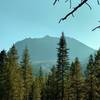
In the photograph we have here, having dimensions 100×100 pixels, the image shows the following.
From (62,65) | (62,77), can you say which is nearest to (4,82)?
(62,77)

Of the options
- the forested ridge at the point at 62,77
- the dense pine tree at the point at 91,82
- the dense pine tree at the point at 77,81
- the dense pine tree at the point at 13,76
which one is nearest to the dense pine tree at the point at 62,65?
the forested ridge at the point at 62,77

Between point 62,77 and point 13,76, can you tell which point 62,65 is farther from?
point 13,76

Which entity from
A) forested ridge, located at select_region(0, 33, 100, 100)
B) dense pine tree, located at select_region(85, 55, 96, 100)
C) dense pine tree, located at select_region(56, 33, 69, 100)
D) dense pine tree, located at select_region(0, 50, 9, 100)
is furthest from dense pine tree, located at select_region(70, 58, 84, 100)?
dense pine tree, located at select_region(0, 50, 9, 100)

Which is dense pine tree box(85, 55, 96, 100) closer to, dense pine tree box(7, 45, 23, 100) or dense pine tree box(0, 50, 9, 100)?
dense pine tree box(7, 45, 23, 100)

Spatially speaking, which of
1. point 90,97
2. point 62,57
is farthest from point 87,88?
point 62,57

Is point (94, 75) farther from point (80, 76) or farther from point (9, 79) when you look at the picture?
point (9, 79)

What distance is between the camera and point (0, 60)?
70.2m

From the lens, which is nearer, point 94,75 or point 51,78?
point 94,75

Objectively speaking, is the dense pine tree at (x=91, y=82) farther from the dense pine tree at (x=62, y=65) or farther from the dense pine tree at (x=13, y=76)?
the dense pine tree at (x=13, y=76)

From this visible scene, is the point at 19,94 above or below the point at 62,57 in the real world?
below

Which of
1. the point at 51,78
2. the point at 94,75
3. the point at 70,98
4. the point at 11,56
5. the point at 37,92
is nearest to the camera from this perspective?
the point at 94,75

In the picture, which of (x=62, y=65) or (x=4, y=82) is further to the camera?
(x=4, y=82)

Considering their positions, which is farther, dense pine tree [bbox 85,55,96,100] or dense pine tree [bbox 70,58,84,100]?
dense pine tree [bbox 70,58,84,100]

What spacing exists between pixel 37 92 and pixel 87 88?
2894 centimetres
